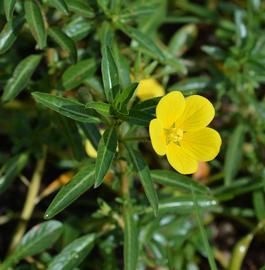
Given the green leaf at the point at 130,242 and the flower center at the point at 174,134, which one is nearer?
the flower center at the point at 174,134

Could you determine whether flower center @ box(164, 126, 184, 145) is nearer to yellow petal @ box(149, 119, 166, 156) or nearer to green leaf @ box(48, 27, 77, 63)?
yellow petal @ box(149, 119, 166, 156)

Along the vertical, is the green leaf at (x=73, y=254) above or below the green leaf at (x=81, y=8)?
below

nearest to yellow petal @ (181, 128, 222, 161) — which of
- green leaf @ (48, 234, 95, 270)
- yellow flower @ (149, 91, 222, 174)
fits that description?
yellow flower @ (149, 91, 222, 174)

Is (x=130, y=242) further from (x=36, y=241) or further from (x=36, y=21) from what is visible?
(x=36, y=21)

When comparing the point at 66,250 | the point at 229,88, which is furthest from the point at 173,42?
the point at 66,250

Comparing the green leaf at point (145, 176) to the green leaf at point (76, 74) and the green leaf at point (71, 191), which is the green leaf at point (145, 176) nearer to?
the green leaf at point (71, 191)

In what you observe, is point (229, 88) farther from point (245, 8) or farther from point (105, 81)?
point (105, 81)

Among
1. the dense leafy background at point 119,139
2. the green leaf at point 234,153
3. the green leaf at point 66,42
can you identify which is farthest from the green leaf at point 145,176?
the green leaf at point 234,153
